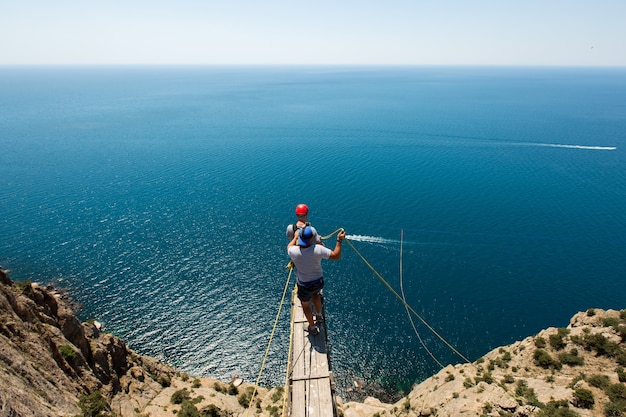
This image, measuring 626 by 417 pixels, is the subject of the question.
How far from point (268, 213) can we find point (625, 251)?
62672mm

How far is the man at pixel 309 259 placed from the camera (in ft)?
35.5

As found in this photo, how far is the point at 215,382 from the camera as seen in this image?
1377 inches

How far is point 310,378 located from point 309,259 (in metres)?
4.24

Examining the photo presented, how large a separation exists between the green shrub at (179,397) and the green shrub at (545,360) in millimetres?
27723

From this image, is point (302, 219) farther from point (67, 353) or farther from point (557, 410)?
point (67, 353)

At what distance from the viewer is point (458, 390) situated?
22156mm

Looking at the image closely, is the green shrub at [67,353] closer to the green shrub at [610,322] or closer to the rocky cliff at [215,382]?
the rocky cliff at [215,382]

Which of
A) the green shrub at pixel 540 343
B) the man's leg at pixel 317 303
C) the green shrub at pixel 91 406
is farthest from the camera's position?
the green shrub at pixel 540 343

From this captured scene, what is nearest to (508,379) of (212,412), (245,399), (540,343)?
(540,343)

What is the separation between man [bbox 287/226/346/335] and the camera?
10.8 meters

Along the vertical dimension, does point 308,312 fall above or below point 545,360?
above

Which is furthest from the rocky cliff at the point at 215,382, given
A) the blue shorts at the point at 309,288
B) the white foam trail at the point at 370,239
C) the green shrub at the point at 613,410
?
the white foam trail at the point at 370,239

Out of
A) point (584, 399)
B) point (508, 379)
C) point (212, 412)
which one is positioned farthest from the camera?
point (212, 412)

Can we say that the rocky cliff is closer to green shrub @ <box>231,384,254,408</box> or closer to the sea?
green shrub @ <box>231,384,254,408</box>
